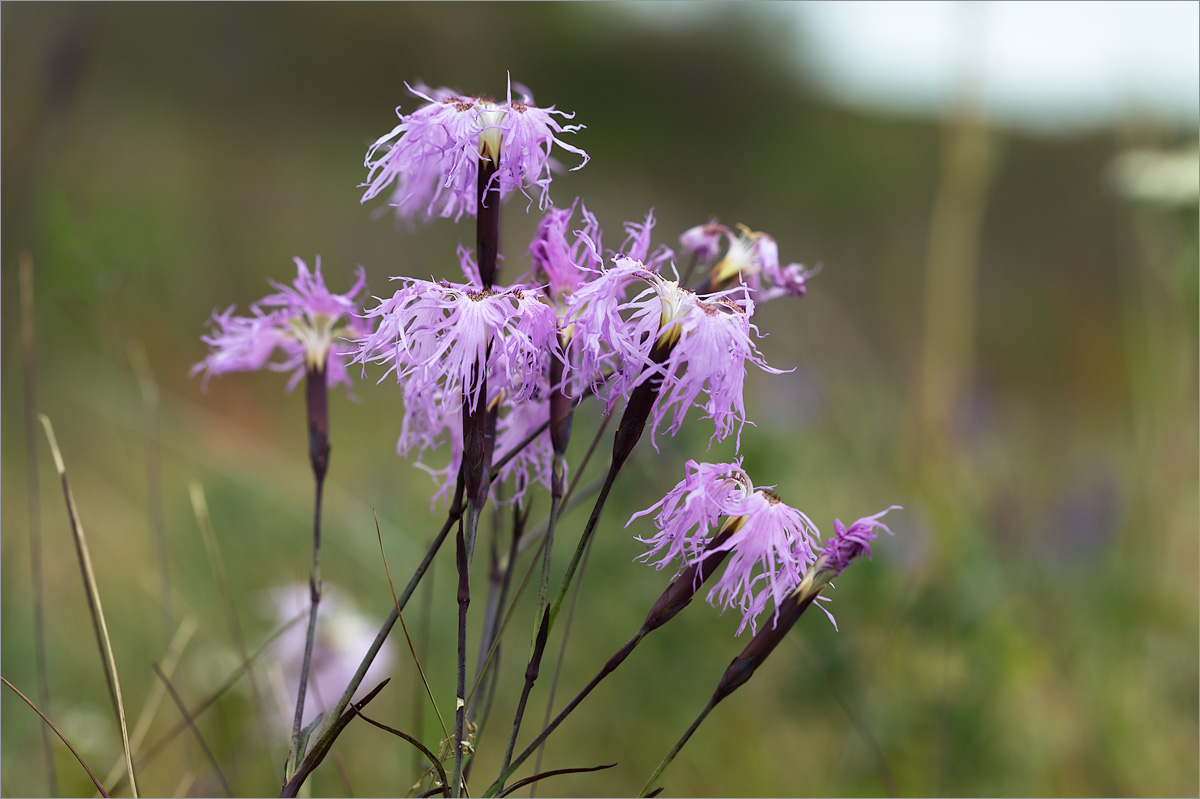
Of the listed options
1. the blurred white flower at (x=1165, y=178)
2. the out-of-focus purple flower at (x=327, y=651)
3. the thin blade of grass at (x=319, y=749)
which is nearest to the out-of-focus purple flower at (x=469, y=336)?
the thin blade of grass at (x=319, y=749)

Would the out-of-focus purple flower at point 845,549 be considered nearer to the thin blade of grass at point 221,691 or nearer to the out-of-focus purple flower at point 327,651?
the thin blade of grass at point 221,691

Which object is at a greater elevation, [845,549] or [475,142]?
[475,142]

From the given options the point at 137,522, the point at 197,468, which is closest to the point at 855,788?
the point at 137,522

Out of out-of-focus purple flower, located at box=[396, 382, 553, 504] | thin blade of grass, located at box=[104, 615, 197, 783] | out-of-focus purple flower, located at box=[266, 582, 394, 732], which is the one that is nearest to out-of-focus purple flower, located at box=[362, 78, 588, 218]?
out-of-focus purple flower, located at box=[396, 382, 553, 504]

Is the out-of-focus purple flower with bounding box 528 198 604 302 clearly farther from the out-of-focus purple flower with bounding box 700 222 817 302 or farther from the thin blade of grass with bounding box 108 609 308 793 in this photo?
the thin blade of grass with bounding box 108 609 308 793

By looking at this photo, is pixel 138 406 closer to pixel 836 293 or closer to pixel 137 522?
pixel 137 522

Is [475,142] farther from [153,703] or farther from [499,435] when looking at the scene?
[153,703]

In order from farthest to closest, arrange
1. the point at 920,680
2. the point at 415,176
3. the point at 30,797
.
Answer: the point at 920,680 < the point at 30,797 < the point at 415,176

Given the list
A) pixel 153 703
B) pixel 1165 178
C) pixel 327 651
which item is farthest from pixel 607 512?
pixel 1165 178
